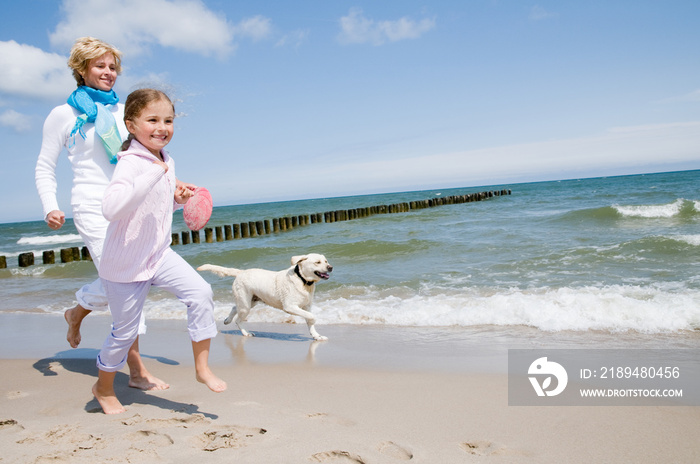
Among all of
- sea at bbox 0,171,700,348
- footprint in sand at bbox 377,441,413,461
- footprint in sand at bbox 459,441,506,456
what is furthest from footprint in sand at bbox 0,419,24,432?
sea at bbox 0,171,700,348

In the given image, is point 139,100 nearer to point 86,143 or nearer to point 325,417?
point 86,143

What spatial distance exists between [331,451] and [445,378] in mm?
1497

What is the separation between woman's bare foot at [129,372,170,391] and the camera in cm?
364

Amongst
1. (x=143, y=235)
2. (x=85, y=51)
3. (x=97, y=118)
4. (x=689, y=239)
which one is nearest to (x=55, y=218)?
(x=97, y=118)

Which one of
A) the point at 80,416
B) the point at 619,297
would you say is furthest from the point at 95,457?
the point at 619,297

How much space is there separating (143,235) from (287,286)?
A: 2.91m

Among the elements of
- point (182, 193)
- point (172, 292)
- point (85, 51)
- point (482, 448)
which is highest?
point (85, 51)

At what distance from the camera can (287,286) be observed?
5574 mm

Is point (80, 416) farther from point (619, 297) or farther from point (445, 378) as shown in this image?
point (619, 297)

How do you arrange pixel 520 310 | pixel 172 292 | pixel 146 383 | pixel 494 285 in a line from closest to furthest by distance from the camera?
1. pixel 172 292
2. pixel 146 383
3. pixel 520 310
4. pixel 494 285

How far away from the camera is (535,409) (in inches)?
123

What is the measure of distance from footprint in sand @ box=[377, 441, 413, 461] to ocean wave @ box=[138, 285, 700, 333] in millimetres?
3382

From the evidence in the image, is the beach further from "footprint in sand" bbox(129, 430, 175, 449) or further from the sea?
the sea

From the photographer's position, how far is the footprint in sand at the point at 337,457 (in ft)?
8.04
